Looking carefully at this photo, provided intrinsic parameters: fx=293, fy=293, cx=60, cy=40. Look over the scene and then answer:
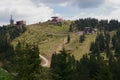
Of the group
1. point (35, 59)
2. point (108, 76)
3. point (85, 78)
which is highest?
point (35, 59)

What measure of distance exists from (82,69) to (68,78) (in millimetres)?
72708

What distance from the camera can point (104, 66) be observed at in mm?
50312

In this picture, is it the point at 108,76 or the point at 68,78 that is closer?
the point at 68,78

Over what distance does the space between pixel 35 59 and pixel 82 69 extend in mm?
76795

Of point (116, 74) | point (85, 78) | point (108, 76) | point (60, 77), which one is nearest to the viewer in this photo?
point (60, 77)

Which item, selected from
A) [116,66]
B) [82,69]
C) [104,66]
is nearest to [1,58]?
[82,69]

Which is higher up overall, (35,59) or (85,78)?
(35,59)

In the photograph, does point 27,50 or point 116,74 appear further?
point 116,74

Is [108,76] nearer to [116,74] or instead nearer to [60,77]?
[60,77]

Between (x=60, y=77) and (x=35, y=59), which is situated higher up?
(x=35, y=59)

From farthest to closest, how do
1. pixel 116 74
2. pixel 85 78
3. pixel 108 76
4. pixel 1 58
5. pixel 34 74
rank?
pixel 1 58 → pixel 85 78 → pixel 116 74 → pixel 108 76 → pixel 34 74

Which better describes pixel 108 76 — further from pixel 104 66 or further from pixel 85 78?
pixel 85 78

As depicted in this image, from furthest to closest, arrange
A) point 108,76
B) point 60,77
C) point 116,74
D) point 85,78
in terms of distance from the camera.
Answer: point 85,78, point 116,74, point 108,76, point 60,77

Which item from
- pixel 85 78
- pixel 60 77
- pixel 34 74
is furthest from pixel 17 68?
pixel 85 78
